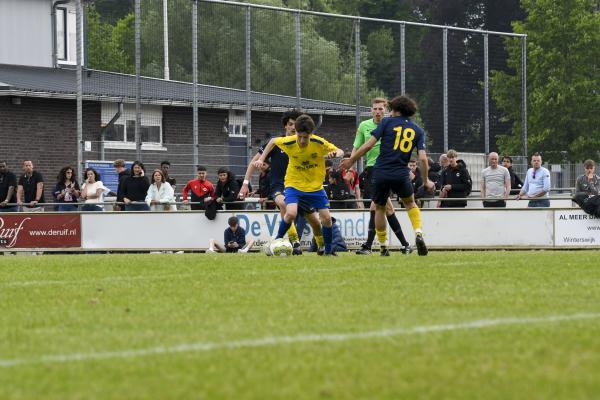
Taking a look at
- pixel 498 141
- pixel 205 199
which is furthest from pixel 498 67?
pixel 205 199

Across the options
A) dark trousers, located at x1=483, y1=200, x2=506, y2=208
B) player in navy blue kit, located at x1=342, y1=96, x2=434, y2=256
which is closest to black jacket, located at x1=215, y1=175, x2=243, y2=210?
dark trousers, located at x1=483, y1=200, x2=506, y2=208

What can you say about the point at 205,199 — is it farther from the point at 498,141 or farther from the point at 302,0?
the point at 302,0

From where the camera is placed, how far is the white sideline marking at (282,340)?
23.2 feet

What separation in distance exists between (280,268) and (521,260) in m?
3.04

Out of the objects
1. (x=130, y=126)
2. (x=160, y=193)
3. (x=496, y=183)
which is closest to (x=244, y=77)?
(x=130, y=126)

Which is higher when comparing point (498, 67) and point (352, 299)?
point (498, 67)

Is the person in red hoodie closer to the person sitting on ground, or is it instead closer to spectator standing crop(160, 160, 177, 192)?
spectator standing crop(160, 160, 177, 192)

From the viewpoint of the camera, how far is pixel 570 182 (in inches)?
1521

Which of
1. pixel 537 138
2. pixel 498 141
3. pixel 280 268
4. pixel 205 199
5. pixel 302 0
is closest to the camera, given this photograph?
pixel 280 268

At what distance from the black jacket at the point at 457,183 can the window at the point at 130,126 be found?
6093 millimetres

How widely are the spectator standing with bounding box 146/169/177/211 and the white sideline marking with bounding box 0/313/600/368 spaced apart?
17206 mm

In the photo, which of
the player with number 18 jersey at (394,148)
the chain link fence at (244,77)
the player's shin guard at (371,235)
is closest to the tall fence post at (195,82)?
the chain link fence at (244,77)

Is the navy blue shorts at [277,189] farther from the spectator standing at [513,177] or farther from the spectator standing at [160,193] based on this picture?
the spectator standing at [513,177]

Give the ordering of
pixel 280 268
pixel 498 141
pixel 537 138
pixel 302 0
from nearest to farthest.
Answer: pixel 280 268
pixel 498 141
pixel 537 138
pixel 302 0
